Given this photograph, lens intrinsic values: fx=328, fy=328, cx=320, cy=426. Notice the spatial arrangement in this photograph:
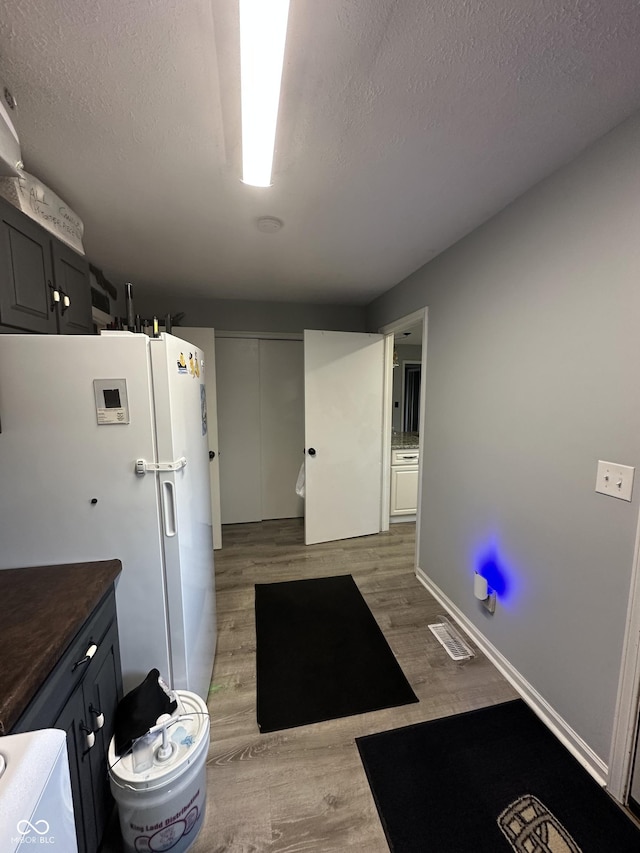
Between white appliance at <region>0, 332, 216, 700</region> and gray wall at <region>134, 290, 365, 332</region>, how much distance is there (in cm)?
233

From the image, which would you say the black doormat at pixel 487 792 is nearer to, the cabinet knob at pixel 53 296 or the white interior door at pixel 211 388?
the white interior door at pixel 211 388

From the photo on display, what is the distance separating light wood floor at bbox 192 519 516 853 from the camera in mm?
1143

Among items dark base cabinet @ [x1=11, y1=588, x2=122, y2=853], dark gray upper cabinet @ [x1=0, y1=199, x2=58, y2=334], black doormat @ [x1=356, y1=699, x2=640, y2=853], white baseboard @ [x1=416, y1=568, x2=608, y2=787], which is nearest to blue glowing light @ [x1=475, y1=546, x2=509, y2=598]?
white baseboard @ [x1=416, y1=568, x2=608, y2=787]

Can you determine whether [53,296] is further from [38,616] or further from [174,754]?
[174,754]

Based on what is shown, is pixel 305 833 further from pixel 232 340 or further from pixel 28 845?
pixel 232 340

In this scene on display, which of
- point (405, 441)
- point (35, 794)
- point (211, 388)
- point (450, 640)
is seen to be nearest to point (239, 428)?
point (211, 388)

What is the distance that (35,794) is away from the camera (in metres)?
0.50

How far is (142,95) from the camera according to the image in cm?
104

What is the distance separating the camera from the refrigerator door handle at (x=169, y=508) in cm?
123

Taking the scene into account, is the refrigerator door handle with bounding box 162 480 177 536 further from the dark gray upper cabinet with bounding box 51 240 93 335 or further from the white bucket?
the dark gray upper cabinet with bounding box 51 240 93 335

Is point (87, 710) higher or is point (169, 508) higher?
point (169, 508)

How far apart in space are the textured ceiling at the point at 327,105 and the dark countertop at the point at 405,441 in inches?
86.4

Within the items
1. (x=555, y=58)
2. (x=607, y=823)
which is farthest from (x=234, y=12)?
(x=607, y=823)

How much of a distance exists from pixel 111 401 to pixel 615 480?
1.85 metres
